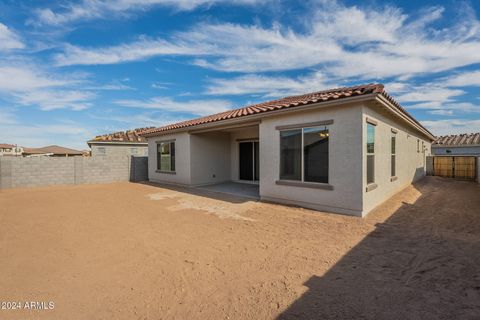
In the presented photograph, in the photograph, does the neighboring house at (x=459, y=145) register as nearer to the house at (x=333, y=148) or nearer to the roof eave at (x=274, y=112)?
the house at (x=333, y=148)

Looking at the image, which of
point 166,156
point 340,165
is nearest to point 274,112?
point 340,165

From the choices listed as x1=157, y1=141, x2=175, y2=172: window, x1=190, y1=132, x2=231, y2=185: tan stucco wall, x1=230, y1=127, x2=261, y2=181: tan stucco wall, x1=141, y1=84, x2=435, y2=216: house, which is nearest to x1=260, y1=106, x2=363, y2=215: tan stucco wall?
x1=141, y1=84, x2=435, y2=216: house

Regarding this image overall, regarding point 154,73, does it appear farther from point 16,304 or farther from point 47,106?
point 16,304

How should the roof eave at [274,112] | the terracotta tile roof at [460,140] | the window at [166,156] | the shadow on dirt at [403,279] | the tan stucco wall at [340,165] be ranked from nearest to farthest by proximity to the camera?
the shadow on dirt at [403,279] < the roof eave at [274,112] < the tan stucco wall at [340,165] < the window at [166,156] < the terracotta tile roof at [460,140]

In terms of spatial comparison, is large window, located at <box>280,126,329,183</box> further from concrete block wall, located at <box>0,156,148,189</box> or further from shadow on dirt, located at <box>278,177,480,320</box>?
concrete block wall, located at <box>0,156,148,189</box>

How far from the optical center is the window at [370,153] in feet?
20.5

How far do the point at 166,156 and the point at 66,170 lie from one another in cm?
595

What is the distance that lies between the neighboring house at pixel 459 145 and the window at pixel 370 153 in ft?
81.2

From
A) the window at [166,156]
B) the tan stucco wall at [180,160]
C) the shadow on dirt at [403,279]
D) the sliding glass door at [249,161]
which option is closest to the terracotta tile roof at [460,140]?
the sliding glass door at [249,161]

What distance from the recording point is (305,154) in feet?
22.5

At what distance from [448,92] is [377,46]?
33.3ft

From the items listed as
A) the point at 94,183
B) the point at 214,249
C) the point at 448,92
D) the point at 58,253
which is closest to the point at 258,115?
the point at 214,249

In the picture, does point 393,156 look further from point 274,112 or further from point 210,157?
point 210,157

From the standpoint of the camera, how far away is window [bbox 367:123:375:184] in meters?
6.26
